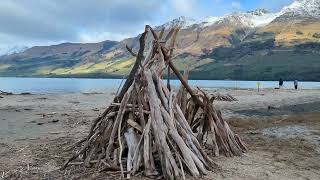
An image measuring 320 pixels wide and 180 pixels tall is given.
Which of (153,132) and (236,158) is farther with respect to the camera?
(236,158)

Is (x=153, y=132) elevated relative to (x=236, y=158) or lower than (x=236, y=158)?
elevated

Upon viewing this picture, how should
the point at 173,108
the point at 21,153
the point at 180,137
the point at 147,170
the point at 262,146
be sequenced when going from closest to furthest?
the point at 147,170 → the point at 180,137 → the point at 173,108 → the point at 21,153 → the point at 262,146

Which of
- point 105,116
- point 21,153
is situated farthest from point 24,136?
point 105,116

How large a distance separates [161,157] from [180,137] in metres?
0.91

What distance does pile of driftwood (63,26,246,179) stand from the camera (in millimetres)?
10094

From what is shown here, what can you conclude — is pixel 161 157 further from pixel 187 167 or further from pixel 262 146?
pixel 262 146

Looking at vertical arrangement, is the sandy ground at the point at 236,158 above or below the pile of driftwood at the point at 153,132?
below

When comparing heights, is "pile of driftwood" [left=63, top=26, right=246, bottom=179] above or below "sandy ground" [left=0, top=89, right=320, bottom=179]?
above

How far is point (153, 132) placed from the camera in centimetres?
1062

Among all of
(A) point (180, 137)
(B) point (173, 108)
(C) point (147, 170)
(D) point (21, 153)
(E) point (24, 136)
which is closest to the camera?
(C) point (147, 170)

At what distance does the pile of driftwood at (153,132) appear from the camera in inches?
397

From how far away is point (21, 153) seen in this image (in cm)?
1340

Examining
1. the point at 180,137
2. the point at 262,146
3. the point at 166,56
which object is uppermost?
the point at 166,56

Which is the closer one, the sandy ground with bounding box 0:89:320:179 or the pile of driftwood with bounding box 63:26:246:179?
the pile of driftwood with bounding box 63:26:246:179
